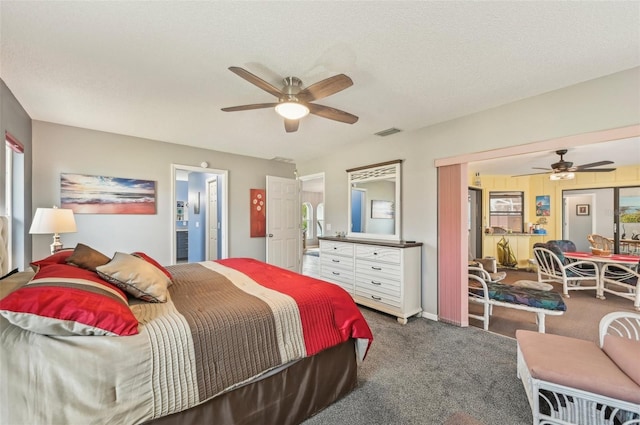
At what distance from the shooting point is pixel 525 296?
2.92 m

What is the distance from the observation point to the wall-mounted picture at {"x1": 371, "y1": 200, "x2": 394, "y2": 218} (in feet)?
13.0

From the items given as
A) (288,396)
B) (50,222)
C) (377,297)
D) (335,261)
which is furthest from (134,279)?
(335,261)

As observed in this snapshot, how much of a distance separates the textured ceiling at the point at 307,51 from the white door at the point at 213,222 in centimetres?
249

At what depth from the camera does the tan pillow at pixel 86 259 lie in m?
1.76

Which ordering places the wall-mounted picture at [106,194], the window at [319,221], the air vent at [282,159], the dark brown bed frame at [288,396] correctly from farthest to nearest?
the window at [319,221] → the air vent at [282,159] → the wall-mounted picture at [106,194] → the dark brown bed frame at [288,396]

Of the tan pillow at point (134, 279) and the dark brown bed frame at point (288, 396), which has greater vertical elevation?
the tan pillow at point (134, 279)

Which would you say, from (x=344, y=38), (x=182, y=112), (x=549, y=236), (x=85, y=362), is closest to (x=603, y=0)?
(x=344, y=38)

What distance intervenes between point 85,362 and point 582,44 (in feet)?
11.3

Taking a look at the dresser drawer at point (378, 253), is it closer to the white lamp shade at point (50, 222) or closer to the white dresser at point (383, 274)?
the white dresser at point (383, 274)

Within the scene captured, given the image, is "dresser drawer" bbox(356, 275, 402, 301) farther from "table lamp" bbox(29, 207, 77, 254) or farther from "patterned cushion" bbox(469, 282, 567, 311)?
"table lamp" bbox(29, 207, 77, 254)

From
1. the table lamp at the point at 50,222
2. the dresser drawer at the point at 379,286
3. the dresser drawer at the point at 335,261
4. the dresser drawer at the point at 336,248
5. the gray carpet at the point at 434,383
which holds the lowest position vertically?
the gray carpet at the point at 434,383

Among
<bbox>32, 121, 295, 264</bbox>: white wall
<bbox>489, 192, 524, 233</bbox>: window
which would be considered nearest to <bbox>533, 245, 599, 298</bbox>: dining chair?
<bbox>489, 192, 524, 233</bbox>: window

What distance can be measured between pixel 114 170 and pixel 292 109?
10.3 ft

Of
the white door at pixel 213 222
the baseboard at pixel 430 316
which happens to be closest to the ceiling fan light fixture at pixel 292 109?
the baseboard at pixel 430 316
